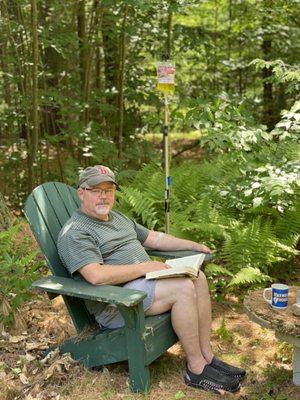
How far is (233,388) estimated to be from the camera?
115 inches

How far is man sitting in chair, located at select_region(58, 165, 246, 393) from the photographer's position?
288 centimetres

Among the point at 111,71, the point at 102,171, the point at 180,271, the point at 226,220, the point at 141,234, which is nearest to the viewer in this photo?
the point at 180,271

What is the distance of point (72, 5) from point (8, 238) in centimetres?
432

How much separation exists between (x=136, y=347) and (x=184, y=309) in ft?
1.12

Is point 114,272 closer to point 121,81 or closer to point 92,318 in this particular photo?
point 92,318

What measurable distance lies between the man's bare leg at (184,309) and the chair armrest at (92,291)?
27cm

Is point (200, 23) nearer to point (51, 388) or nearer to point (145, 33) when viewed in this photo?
point (145, 33)

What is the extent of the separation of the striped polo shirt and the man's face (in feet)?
0.15

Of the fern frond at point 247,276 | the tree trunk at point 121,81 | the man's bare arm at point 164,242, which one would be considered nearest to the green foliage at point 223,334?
the fern frond at point 247,276

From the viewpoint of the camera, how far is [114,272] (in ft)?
9.57

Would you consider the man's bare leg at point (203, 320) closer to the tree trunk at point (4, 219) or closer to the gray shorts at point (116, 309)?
the gray shorts at point (116, 309)

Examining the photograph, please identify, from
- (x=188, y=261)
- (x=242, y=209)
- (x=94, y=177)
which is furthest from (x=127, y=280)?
(x=242, y=209)

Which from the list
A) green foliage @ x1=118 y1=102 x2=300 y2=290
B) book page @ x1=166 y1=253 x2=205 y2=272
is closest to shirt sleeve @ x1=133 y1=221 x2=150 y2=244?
book page @ x1=166 y1=253 x2=205 y2=272

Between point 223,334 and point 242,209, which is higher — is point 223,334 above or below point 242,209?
below
